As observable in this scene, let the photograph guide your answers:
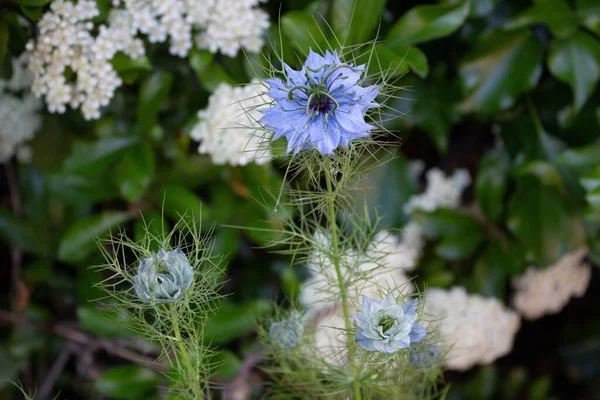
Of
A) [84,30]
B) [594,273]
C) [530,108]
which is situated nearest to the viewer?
[84,30]

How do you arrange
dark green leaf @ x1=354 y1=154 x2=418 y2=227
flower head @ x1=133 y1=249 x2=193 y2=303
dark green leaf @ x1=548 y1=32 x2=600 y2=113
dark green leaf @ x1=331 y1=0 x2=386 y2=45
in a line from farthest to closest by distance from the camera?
→ dark green leaf @ x1=354 y1=154 x2=418 y2=227
dark green leaf @ x1=548 y1=32 x2=600 y2=113
dark green leaf @ x1=331 y1=0 x2=386 y2=45
flower head @ x1=133 y1=249 x2=193 y2=303

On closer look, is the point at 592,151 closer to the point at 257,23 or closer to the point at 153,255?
the point at 257,23

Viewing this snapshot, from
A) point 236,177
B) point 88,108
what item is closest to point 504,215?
point 236,177

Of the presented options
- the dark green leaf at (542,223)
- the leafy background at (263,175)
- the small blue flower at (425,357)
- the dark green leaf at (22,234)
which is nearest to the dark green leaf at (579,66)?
the leafy background at (263,175)

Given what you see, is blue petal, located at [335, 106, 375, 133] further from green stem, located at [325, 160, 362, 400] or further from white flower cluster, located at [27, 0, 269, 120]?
white flower cluster, located at [27, 0, 269, 120]

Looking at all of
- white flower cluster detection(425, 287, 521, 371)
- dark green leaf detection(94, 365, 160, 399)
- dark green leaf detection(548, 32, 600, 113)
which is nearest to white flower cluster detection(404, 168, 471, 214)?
white flower cluster detection(425, 287, 521, 371)
